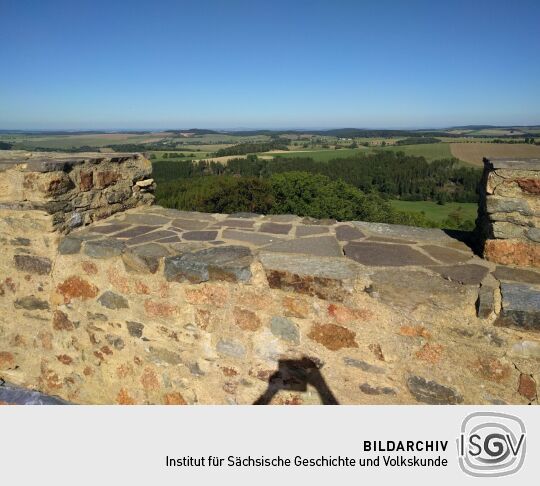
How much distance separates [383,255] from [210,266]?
4.33 feet

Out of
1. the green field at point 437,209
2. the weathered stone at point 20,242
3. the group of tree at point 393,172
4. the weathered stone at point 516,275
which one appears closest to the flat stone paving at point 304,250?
the weathered stone at point 516,275

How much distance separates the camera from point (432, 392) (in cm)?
239

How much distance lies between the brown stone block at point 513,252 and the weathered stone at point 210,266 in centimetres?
178

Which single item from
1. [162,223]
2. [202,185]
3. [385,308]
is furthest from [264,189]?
[385,308]

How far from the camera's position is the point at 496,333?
2199 millimetres

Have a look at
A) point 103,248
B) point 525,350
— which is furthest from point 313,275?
point 103,248

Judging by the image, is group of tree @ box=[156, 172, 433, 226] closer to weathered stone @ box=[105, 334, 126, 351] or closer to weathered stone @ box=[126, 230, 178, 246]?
weathered stone @ box=[126, 230, 178, 246]

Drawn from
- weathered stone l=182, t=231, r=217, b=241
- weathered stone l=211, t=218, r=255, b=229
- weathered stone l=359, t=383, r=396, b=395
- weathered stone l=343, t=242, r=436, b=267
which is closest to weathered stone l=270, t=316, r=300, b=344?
weathered stone l=359, t=383, r=396, b=395

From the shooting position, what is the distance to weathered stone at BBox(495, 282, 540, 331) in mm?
2107

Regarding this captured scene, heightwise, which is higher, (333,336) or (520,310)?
(520,310)

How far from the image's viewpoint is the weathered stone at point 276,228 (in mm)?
3588

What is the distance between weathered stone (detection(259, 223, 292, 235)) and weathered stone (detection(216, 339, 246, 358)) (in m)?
1.15

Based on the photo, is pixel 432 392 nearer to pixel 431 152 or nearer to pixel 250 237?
pixel 250 237

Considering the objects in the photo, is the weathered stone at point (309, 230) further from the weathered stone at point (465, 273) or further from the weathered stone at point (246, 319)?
the weathered stone at point (465, 273)
